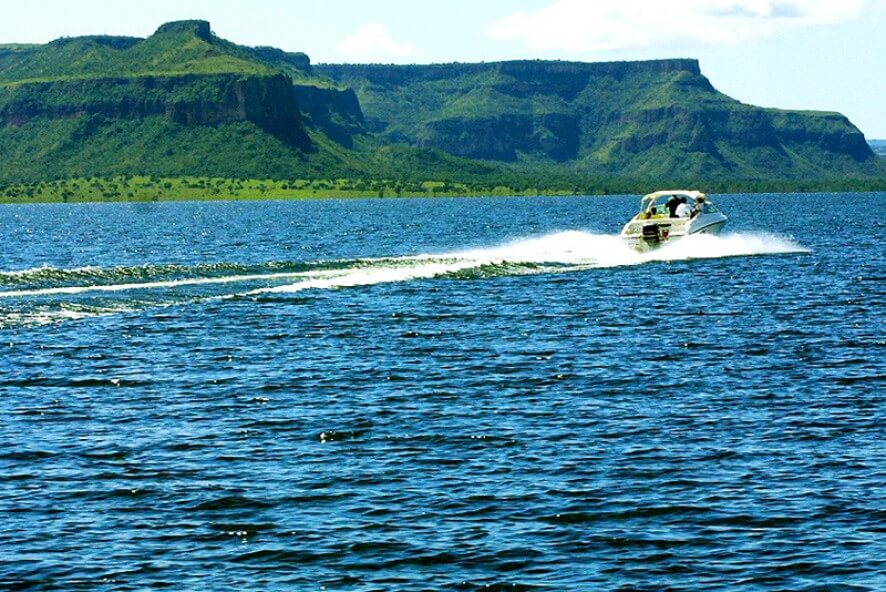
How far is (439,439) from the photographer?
3478 centimetres

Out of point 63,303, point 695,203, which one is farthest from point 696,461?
point 695,203

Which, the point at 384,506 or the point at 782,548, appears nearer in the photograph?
the point at 782,548

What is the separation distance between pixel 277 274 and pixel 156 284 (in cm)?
961

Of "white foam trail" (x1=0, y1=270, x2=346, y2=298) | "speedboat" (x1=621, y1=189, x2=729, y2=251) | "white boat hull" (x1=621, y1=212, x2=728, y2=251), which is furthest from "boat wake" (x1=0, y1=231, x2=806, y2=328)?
"speedboat" (x1=621, y1=189, x2=729, y2=251)

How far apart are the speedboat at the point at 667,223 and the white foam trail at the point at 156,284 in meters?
24.1

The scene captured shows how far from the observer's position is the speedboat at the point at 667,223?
96.6 metres

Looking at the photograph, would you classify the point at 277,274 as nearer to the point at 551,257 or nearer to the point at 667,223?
the point at 551,257

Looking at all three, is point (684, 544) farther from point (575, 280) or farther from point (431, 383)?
point (575, 280)

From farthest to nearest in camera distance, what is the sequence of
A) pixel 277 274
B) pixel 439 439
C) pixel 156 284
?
pixel 277 274 → pixel 156 284 → pixel 439 439

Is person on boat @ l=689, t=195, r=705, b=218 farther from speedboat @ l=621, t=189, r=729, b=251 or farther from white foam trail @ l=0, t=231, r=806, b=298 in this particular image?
white foam trail @ l=0, t=231, r=806, b=298

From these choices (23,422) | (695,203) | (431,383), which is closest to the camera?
(23,422)

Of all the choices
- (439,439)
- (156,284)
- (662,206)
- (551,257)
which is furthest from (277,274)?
(439,439)

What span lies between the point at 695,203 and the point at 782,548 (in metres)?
76.7

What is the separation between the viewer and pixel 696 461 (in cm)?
3186
